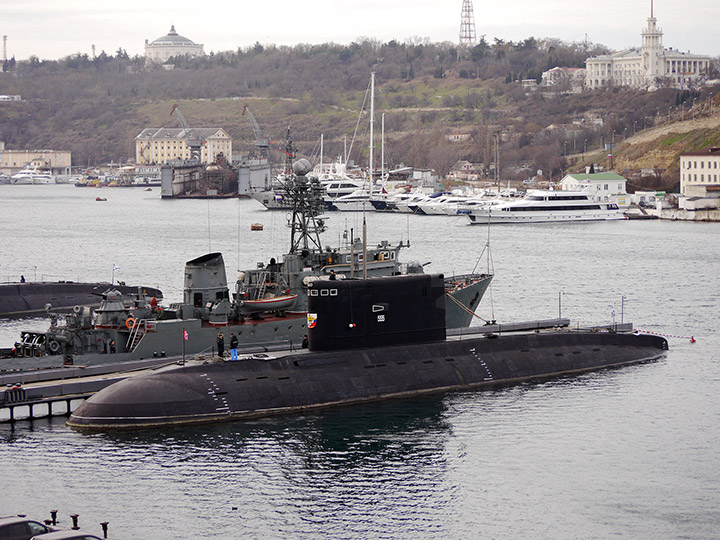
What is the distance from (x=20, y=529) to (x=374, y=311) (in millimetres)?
14479

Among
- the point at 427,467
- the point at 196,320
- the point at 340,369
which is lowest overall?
the point at 427,467

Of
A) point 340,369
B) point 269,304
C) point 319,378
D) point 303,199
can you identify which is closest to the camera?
point 319,378

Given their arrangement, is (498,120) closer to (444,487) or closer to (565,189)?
(565,189)

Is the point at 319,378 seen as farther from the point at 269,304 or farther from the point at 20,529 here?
the point at 20,529

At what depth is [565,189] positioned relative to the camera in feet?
408

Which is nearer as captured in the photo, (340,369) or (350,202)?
(340,369)

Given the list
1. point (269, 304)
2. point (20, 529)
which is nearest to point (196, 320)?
point (269, 304)

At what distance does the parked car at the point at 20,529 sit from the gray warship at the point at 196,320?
42.4 feet

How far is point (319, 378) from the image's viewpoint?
31484mm

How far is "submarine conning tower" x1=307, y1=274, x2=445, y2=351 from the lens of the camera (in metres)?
31.3

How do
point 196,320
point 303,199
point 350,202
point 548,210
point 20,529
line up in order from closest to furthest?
point 20,529
point 196,320
point 303,199
point 548,210
point 350,202

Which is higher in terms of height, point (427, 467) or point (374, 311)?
point (374, 311)

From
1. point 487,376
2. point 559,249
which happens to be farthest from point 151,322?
point 559,249

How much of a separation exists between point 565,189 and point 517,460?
99.4 meters
